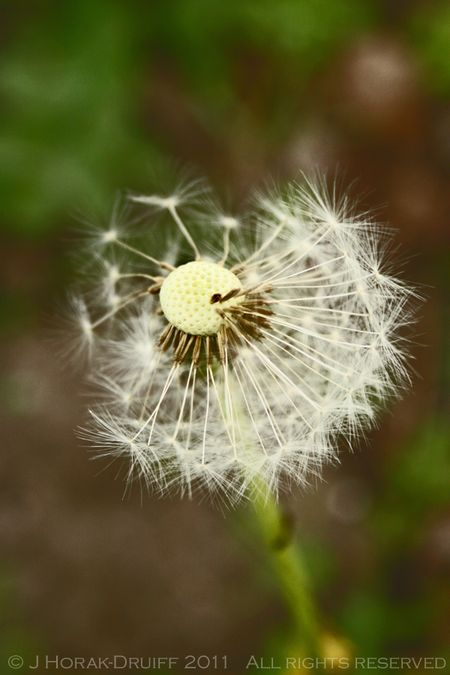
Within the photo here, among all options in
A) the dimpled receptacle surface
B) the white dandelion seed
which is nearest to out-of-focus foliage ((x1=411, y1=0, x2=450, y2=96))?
the white dandelion seed

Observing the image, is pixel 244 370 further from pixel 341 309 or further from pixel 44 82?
pixel 44 82

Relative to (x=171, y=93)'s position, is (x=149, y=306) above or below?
below

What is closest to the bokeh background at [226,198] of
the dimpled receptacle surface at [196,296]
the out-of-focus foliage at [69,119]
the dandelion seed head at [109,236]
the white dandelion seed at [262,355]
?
the out-of-focus foliage at [69,119]

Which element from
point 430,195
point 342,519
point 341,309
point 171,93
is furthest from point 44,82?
point 342,519

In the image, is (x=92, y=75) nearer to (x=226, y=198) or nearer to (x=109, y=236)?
(x=226, y=198)

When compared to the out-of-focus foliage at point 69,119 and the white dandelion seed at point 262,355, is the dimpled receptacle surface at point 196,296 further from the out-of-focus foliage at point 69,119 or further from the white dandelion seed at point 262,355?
the out-of-focus foliage at point 69,119

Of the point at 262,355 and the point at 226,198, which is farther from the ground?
the point at 226,198

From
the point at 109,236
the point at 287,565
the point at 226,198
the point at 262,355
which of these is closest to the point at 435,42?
the point at 226,198
